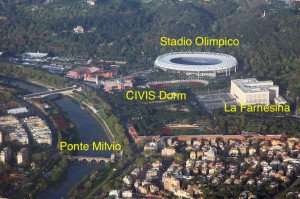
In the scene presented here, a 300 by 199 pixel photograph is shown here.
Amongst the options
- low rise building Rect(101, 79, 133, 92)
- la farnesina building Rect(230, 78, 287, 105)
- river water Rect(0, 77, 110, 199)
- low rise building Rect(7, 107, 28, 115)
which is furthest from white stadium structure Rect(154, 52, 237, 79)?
low rise building Rect(7, 107, 28, 115)

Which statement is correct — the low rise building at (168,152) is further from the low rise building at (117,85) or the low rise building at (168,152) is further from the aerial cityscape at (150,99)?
the low rise building at (117,85)

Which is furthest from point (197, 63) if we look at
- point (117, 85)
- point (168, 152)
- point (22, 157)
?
point (22, 157)

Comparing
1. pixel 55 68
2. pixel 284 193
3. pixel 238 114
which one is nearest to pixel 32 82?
pixel 55 68

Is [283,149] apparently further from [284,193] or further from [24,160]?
[24,160]

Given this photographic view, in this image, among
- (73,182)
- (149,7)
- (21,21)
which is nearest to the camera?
(73,182)

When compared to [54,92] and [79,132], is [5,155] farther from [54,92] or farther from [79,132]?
[54,92]

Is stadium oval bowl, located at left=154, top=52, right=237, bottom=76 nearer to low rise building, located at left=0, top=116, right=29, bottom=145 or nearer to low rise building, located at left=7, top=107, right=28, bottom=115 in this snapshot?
low rise building, located at left=7, top=107, right=28, bottom=115
